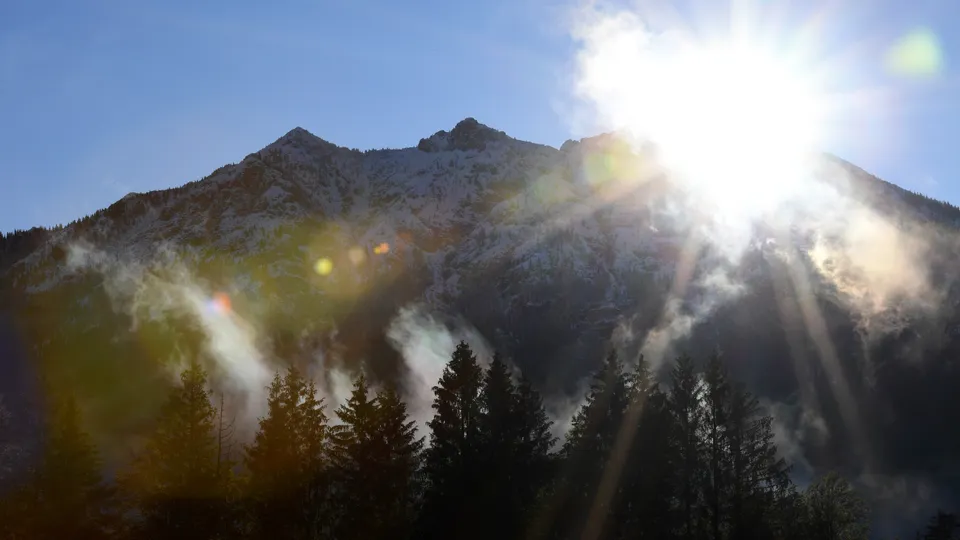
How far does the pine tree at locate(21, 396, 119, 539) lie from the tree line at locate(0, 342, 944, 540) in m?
0.07

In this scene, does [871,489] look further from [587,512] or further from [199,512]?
[199,512]

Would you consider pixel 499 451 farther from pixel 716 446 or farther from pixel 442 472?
pixel 716 446

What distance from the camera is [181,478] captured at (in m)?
41.5

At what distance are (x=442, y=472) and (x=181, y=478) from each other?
12.2 m

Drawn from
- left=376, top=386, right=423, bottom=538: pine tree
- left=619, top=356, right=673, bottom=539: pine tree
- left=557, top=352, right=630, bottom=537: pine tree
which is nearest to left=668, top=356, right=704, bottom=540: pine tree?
left=619, top=356, right=673, bottom=539: pine tree

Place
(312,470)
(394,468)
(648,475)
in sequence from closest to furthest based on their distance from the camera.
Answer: (312,470) < (394,468) < (648,475)

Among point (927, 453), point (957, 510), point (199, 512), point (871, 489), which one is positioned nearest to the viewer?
point (199, 512)

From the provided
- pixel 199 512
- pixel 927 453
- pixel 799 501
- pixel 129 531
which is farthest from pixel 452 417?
pixel 927 453

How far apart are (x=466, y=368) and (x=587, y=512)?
371 inches

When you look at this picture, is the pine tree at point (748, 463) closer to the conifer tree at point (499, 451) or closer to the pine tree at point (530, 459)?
the pine tree at point (530, 459)

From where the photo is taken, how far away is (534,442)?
46.3 m

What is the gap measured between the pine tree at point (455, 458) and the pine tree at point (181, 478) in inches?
396

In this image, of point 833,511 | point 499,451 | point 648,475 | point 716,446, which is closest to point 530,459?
point 499,451

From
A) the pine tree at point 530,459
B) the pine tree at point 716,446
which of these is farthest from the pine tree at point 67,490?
the pine tree at point 716,446
